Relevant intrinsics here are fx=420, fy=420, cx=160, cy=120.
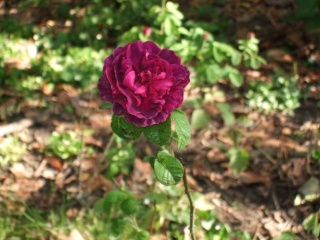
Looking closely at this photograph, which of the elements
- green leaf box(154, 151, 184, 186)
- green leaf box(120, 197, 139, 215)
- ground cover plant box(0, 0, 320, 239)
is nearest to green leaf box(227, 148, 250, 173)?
ground cover plant box(0, 0, 320, 239)

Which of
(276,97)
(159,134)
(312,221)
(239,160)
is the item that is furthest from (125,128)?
(276,97)

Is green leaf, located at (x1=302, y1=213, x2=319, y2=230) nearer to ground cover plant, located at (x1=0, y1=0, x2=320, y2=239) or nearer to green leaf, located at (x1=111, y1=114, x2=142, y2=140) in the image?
ground cover plant, located at (x1=0, y1=0, x2=320, y2=239)

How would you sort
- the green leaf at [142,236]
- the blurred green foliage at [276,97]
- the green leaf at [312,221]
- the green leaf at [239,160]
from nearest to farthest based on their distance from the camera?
1. the green leaf at [142,236]
2. the green leaf at [312,221]
3. the green leaf at [239,160]
4. the blurred green foliage at [276,97]

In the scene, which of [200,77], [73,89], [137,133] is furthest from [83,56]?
[137,133]

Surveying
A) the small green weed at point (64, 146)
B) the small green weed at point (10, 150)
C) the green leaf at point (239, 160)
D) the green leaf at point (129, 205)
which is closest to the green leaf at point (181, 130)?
the green leaf at point (129, 205)

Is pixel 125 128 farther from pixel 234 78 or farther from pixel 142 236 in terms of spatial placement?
pixel 234 78

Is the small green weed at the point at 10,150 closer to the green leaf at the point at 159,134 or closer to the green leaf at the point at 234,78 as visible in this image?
the green leaf at the point at 234,78

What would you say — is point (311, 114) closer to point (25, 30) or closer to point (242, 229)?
point (242, 229)
